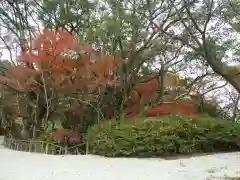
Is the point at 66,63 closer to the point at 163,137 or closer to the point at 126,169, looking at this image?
the point at 163,137

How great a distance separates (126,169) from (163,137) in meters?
3.48

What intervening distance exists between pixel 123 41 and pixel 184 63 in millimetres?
4115

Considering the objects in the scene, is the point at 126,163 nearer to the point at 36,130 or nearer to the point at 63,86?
the point at 63,86

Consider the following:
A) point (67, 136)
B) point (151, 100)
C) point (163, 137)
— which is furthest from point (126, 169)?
point (151, 100)

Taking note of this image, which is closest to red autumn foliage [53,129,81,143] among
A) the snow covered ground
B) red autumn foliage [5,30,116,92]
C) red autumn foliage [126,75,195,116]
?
red autumn foliage [5,30,116,92]

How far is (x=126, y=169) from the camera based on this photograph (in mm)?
10781

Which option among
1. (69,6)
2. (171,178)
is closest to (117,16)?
(69,6)

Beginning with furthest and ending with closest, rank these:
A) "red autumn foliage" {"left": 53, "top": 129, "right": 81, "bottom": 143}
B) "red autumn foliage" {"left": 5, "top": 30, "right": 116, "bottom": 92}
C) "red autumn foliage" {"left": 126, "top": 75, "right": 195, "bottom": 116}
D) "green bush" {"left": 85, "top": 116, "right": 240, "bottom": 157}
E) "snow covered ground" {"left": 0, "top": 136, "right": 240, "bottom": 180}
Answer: "red autumn foliage" {"left": 126, "top": 75, "right": 195, "bottom": 116}
"red autumn foliage" {"left": 53, "top": 129, "right": 81, "bottom": 143}
"red autumn foliage" {"left": 5, "top": 30, "right": 116, "bottom": 92}
"green bush" {"left": 85, "top": 116, "right": 240, "bottom": 157}
"snow covered ground" {"left": 0, "top": 136, "right": 240, "bottom": 180}

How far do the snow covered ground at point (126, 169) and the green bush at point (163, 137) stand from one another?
80 centimetres

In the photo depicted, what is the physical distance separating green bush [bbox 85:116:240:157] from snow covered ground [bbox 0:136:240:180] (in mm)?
802

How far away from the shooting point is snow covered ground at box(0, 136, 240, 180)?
9.32m

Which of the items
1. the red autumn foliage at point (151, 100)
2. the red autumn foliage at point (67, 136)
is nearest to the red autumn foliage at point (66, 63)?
the red autumn foliage at point (67, 136)

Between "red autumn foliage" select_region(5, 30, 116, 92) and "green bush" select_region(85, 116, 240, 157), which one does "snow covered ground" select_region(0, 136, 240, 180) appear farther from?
"red autumn foliage" select_region(5, 30, 116, 92)

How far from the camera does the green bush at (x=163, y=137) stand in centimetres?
1398
